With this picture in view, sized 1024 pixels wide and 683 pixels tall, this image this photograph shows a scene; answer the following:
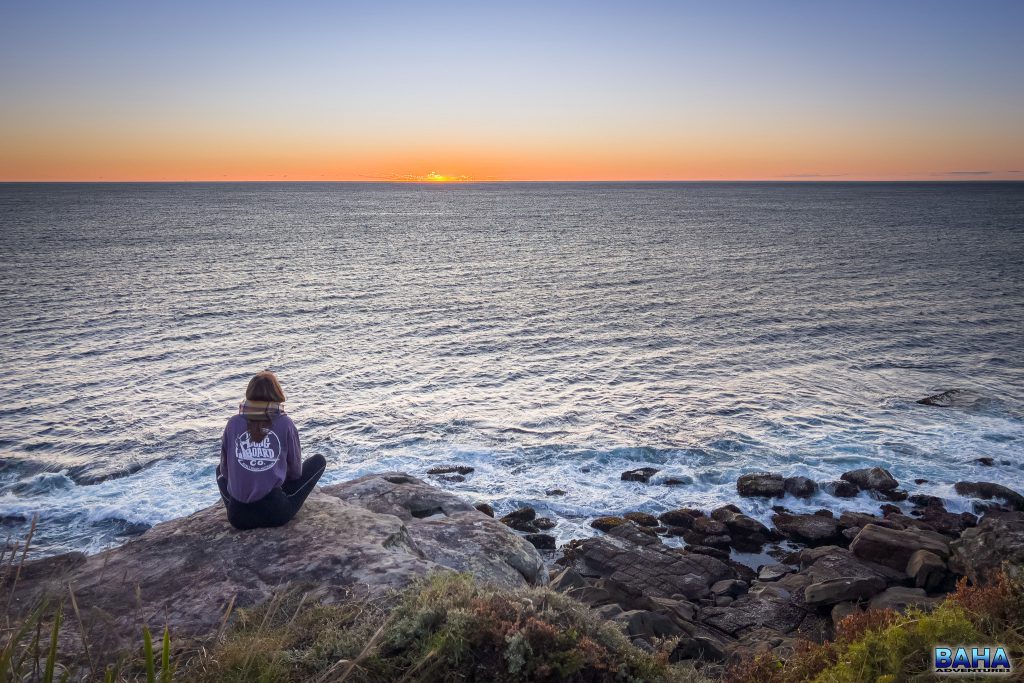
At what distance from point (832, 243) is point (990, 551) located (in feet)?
239

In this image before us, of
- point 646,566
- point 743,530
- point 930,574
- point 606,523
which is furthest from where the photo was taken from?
point 606,523

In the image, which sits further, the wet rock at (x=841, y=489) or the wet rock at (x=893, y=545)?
the wet rock at (x=841, y=489)

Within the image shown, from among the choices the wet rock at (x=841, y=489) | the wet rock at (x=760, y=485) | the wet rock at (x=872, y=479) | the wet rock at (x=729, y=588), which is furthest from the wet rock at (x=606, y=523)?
the wet rock at (x=872, y=479)

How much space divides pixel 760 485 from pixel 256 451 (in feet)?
44.5

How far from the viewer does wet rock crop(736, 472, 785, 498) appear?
16938 mm

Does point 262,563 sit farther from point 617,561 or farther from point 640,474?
point 640,474

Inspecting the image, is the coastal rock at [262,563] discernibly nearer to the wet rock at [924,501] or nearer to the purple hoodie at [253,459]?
the purple hoodie at [253,459]

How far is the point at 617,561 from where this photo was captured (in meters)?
13.6

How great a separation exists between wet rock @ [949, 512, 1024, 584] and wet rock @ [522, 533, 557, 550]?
7.76m

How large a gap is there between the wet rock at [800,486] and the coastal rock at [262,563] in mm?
10246

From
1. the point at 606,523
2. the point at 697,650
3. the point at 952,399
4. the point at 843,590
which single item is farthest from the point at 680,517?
the point at 952,399

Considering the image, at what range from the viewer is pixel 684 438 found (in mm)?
20281

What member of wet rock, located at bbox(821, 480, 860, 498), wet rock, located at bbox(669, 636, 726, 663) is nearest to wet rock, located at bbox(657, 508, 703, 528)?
wet rock, located at bbox(821, 480, 860, 498)

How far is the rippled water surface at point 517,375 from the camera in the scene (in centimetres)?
1777
